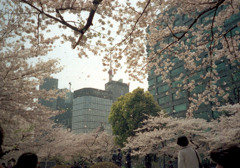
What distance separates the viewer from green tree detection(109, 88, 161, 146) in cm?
2388

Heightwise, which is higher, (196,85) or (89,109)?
(196,85)

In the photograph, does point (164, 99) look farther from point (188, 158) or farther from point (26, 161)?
point (26, 161)

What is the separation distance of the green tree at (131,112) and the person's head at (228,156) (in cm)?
2181

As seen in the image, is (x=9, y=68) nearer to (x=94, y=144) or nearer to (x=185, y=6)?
(x=185, y=6)

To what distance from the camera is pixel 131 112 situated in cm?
2447

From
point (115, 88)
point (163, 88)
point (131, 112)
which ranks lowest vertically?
point (131, 112)

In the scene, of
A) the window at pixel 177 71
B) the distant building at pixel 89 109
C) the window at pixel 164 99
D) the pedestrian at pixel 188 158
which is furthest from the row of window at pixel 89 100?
the pedestrian at pixel 188 158

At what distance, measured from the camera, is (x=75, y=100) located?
85250mm

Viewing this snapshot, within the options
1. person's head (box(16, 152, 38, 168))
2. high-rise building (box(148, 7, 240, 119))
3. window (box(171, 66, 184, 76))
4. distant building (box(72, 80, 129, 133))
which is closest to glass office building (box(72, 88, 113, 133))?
distant building (box(72, 80, 129, 133))

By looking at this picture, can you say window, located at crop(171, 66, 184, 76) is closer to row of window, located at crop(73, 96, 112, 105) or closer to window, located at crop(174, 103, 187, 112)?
window, located at crop(174, 103, 187, 112)

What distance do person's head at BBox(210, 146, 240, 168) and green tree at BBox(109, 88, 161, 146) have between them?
21.8 metres

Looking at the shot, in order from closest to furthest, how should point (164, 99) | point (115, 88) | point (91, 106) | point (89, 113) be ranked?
1. point (164, 99)
2. point (89, 113)
3. point (91, 106)
4. point (115, 88)

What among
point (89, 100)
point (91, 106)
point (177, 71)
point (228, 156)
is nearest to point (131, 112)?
point (177, 71)

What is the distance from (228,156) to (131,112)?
22.9 meters
